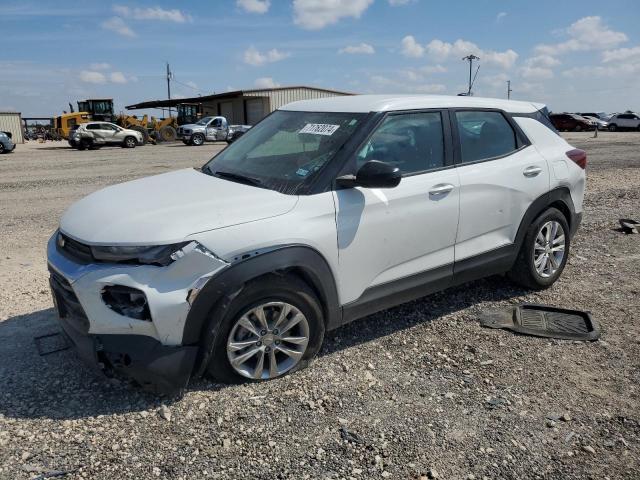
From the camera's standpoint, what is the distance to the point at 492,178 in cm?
423

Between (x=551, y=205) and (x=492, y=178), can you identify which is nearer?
(x=492, y=178)

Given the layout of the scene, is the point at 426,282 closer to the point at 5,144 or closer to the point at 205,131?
the point at 5,144

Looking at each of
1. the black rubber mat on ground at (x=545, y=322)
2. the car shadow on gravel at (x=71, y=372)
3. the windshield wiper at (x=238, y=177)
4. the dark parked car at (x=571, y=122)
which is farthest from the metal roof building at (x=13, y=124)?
the black rubber mat on ground at (x=545, y=322)

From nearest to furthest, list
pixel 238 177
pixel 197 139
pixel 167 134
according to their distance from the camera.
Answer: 1. pixel 238 177
2. pixel 197 139
3. pixel 167 134

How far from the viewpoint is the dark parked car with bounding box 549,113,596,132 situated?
41.7 m

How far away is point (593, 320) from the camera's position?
4.35 m

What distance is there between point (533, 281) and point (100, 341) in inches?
146

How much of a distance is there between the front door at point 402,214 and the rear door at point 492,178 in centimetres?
14

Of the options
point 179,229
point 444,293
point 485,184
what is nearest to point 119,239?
point 179,229

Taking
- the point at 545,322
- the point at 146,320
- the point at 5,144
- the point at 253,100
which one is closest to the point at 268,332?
the point at 146,320

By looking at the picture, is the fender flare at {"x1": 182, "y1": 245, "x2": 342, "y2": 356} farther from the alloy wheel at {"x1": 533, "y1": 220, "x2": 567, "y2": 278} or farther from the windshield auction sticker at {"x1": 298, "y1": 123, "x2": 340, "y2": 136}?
the alloy wheel at {"x1": 533, "y1": 220, "x2": 567, "y2": 278}

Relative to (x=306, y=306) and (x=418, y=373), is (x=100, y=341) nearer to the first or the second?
(x=306, y=306)

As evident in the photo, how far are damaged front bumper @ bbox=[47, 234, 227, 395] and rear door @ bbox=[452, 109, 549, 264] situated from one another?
2103mm

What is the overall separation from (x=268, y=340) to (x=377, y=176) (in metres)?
1.22
